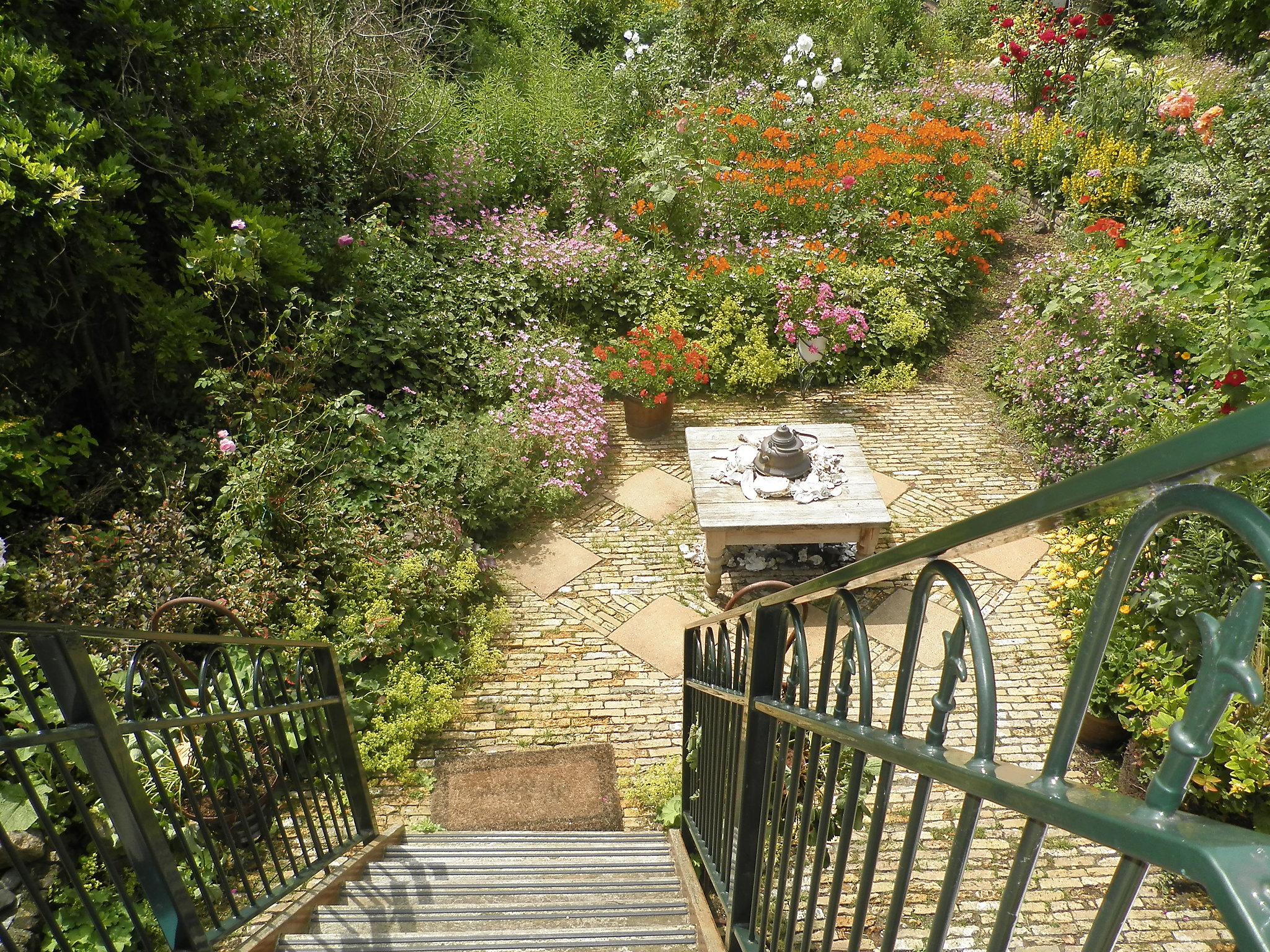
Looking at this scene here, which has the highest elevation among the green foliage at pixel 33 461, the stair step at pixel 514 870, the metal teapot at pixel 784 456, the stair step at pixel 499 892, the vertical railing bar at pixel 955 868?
the vertical railing bar at pixel 955 868

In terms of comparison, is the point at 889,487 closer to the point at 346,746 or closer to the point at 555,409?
the point at 555,409

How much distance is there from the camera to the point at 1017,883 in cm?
83

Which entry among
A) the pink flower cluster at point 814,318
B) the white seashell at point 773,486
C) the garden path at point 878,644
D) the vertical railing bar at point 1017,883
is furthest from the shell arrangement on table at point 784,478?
the vertical railing bar at point 1017,883

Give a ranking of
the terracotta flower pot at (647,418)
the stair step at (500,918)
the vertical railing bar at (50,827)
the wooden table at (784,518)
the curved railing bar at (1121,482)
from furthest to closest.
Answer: the terracotta flower pot at (647,418)
the wooden table at (784,518)
the stair step at (500,918)
the vertical railing bar at (50,827)
the curved railing bar at (1121,482)

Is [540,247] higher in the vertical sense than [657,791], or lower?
higher

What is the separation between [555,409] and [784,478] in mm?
1810

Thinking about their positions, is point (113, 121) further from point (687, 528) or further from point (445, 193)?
point (687, 528)

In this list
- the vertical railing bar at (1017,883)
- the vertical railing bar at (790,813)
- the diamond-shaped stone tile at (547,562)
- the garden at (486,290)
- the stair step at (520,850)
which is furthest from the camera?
the diamond-shaped stone tile at (547,562)

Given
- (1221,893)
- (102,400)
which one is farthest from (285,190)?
(1221,893)

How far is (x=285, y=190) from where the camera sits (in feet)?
22.1

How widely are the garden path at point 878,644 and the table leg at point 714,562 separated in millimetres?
89

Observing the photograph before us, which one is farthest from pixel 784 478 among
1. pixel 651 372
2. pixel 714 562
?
pixel 651 372

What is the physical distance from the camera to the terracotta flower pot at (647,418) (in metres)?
6.41

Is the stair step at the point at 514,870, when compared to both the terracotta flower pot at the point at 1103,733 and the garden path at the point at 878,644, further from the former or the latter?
the terracotta flower pot at the point at 1103,733
